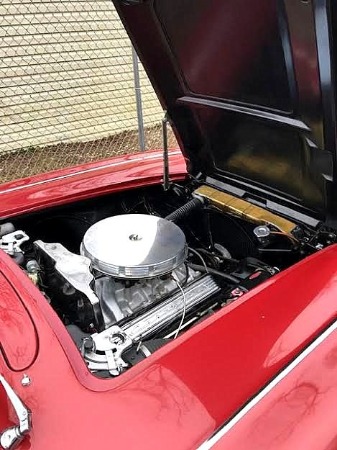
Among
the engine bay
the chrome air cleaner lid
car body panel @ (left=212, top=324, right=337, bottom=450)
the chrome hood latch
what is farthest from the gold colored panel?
the chrome hood latch

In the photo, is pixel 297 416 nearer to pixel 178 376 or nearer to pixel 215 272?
pixel 178 376

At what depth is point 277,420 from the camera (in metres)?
1.28

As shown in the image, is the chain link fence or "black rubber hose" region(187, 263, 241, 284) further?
the chain link fence

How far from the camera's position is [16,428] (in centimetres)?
126

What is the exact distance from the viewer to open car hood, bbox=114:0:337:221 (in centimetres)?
150

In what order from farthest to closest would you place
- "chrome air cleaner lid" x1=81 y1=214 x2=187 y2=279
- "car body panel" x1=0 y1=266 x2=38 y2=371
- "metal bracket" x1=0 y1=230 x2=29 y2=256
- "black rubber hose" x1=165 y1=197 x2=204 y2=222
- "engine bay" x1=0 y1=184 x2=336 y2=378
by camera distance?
1. "black rubber hose" x1=165 y1=197 x2=204 y2=222
2. "metal bracket" x1=0 y1=230 x2=29 y2=256
3. "chrome air cleaner lid" x1=81 y1=214 x2=187 y2=279
4. "engine bay" x1=0 y1=184 x2=336 y2=378
5. "car body panel" x1=0 y1=266 x2=38 y2=371

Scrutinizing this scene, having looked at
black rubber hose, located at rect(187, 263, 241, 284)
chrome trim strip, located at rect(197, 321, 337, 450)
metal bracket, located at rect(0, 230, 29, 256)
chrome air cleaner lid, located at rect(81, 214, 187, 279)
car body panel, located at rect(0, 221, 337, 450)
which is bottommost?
chrome trim strip, located at rect(197, 321, 337, 450)

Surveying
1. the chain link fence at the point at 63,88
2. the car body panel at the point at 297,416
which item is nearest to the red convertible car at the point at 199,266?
the car body panel at the point at 297,416

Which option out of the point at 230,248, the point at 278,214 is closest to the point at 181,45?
the point at 278,214

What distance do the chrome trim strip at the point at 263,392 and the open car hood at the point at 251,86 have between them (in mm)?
518

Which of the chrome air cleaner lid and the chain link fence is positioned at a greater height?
the chain link fence

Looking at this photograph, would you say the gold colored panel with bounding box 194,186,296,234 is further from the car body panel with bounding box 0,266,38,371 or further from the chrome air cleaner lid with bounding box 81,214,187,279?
the car body panel with bounding box 0,266,38,371

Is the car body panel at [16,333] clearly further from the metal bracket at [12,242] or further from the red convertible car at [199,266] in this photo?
the metal bracket at [12,242]

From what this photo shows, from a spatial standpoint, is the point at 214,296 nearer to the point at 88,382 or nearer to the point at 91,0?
the point at 88,382
